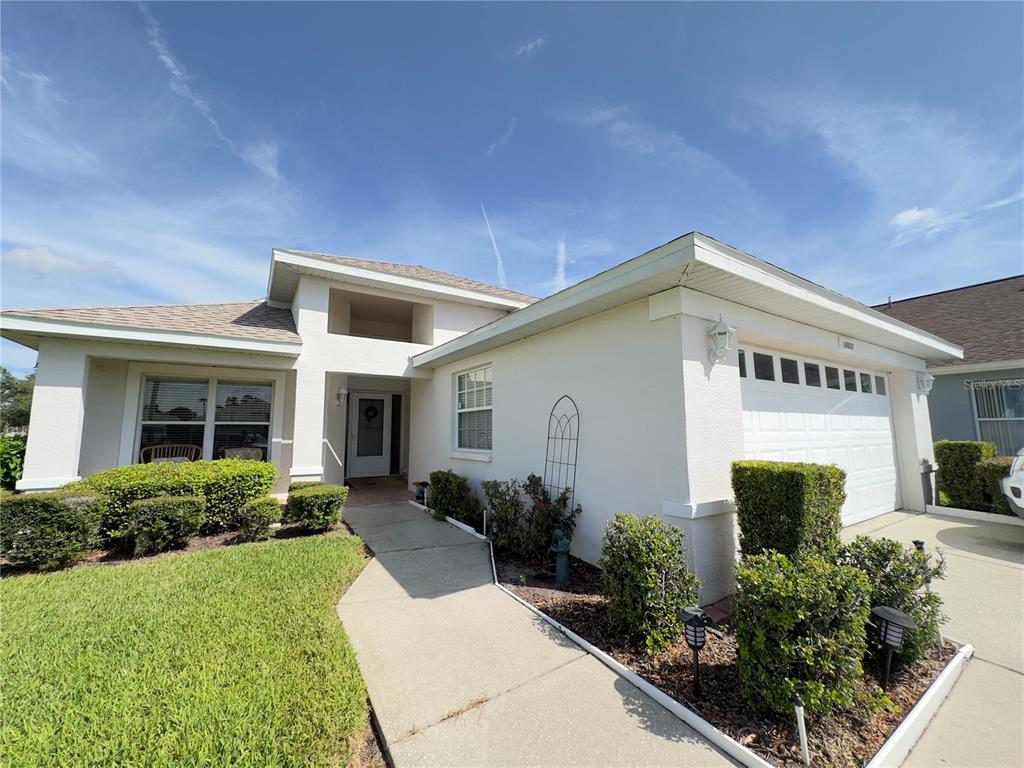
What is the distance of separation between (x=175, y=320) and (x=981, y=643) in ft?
38.1

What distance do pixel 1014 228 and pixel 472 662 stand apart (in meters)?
12.7

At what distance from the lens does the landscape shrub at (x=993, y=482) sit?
711 centimetres

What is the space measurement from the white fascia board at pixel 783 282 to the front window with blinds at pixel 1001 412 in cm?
562

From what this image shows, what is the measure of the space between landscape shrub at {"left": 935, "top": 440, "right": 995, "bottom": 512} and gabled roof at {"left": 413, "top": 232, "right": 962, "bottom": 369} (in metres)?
2.92

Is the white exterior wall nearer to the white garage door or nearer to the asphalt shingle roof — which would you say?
the white garage door

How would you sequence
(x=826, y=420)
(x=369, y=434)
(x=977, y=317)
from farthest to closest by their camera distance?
(x=369, y=434), (x=977, y=317), (x=826, y=420)

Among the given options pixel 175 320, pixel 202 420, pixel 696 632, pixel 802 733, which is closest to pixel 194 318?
pixel 175 320

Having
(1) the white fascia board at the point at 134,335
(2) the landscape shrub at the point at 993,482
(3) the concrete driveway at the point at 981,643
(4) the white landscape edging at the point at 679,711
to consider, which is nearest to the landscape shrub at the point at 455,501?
(4) the white landscape edging at the point at 679,711

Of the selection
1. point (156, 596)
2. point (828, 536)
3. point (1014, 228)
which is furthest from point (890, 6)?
point (156, 596)

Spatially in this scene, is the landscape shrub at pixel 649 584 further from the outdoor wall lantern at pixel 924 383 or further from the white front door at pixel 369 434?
the white front door at pixel 369 434

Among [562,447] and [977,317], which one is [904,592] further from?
[977,317]

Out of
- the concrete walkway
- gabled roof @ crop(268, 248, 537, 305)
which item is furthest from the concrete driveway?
gabled roof @ crop(268, 248, 537, 305)

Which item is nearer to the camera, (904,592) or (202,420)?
(904,592)

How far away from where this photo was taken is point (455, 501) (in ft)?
23.7
